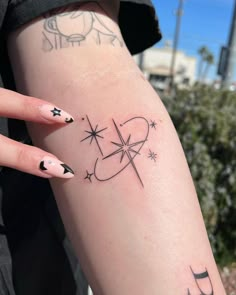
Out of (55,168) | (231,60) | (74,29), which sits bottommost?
(231,60)

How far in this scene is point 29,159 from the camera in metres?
0.76

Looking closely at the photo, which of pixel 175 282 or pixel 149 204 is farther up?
pixel 149 204

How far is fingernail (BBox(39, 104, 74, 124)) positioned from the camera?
0.75 meters

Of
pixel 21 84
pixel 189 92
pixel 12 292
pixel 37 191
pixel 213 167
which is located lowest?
pixel 213 167

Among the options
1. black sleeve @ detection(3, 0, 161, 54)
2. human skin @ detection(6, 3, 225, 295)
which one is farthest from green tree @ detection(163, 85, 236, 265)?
human skin @ detection(6, 3, 225, 295)

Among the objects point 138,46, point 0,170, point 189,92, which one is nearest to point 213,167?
point 189,92

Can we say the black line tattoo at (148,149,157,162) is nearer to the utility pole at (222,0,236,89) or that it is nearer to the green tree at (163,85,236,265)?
the green tree at (163,85,236,265)

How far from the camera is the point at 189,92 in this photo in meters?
3.60

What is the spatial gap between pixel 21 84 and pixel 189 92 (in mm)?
2945

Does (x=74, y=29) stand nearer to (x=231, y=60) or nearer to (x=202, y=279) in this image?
(x=202, y=279)

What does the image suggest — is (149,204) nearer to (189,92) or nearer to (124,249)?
(124,249)

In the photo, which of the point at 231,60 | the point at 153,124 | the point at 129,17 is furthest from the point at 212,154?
the point at 153,124

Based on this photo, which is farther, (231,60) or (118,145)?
(231,60)

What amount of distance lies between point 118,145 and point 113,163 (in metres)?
0.04
